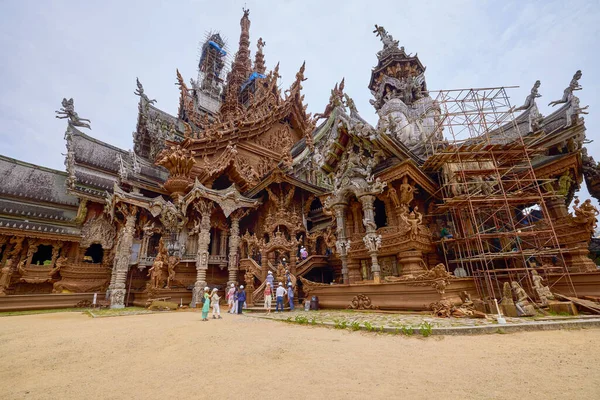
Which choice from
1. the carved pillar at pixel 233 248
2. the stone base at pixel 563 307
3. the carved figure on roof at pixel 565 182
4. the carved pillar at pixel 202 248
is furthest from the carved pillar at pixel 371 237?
the carved pillar at pixel 202 248

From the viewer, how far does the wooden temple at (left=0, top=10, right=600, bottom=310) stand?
A: 28.7ft

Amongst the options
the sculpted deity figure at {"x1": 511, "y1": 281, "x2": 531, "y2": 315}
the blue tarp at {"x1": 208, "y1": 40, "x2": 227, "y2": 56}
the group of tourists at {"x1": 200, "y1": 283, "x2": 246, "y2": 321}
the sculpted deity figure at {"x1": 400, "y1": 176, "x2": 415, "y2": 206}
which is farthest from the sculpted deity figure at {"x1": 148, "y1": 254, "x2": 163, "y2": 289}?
the blue tarp at {"x1": 208, "y1": 40, "x2": 227, "y2": 56}

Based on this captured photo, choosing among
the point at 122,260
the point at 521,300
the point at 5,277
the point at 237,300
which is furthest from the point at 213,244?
the point at 521,300

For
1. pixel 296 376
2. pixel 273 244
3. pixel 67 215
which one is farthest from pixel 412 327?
pixel 67 215

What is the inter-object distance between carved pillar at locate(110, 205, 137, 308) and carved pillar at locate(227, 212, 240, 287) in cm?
490

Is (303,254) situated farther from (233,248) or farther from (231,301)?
(231,301)

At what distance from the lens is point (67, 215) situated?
610 inches

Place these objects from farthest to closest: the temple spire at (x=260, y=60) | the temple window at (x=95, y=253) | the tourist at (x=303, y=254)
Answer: the temple spire at (x=260, y=60)
the temple window at (x=95, y=253)
the tourist at (x=303, y=254)

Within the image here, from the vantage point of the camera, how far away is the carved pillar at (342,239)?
10.5 m

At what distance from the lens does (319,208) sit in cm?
1539

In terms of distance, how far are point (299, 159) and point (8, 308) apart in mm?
16917

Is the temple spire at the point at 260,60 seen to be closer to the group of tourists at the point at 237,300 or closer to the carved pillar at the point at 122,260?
the carved pillar at the point at 122,260

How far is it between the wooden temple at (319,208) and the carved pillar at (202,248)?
0.07 m

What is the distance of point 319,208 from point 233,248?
17.2 feet
